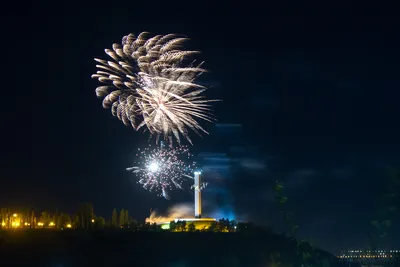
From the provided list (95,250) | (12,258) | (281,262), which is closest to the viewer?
(12,258)

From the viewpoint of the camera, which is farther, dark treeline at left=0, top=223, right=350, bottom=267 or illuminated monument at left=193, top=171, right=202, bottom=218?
illuminated monument at left=193, top=171, right=202, bottom=218

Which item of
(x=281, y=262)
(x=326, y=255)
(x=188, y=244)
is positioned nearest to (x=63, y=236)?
(x=188, y=244)

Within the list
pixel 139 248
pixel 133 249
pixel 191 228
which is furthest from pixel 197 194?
pixel 133 249

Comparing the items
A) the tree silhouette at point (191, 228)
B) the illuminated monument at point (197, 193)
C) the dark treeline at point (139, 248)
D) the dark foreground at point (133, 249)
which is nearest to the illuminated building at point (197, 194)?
the illuminated monument at point (197, 193)

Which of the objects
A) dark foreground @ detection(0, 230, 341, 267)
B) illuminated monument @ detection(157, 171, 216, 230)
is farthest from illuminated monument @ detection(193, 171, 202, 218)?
dark foreground @ detection(0, 230, 341, 267)

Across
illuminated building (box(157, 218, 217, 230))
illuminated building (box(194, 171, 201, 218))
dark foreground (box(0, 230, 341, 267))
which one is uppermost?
illuminated building (box(194, 171, 201, 218))

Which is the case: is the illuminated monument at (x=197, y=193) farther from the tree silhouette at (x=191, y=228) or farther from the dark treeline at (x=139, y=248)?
the dark treeline at (x=139, y=248)

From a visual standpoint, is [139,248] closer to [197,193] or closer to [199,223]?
[199,223]

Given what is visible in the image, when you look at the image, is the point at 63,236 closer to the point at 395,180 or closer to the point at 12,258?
the point at 12,258

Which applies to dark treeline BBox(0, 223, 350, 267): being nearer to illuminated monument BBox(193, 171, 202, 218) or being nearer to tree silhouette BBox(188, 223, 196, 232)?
tree silhouette BBox(188, 223, 196, 232)

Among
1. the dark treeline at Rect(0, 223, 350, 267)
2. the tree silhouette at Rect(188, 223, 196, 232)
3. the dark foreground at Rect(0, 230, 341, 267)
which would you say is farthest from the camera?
the tree silhouette at Rect(188, 223, 196, 232)
